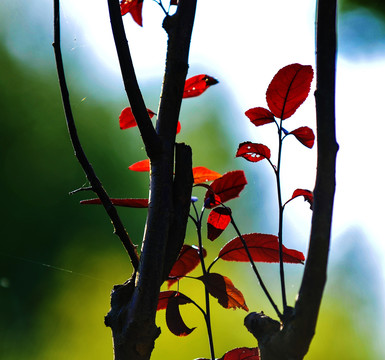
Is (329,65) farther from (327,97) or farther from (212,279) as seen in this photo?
(212,279)

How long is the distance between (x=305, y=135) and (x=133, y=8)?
0.37 metres

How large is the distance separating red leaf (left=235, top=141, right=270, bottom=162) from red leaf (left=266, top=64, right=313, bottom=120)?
2.1 inches

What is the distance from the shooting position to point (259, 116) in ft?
2.07

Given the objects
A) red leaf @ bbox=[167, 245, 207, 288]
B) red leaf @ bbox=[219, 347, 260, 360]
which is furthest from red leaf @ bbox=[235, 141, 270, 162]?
red leaf @ bbox=[219, 347, 260, 360]

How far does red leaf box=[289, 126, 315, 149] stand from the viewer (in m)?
0.62

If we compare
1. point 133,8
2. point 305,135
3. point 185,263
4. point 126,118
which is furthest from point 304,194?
point 133,8

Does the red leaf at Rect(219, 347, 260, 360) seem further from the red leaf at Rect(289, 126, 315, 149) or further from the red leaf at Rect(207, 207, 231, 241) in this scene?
the red leaf at Rect(289, 126, 315, 149)

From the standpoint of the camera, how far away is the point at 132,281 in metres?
0.49

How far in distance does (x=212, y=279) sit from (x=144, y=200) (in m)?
0.16

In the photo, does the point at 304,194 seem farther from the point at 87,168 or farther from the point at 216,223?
the point at 87,168

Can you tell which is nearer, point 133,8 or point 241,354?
point 241,354

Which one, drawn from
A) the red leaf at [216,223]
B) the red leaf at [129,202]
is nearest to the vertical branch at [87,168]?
the red leaf at [129,202]

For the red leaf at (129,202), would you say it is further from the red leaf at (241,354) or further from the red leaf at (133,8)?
the red leaf at (133,8)

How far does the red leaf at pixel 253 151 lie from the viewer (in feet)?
2.07
